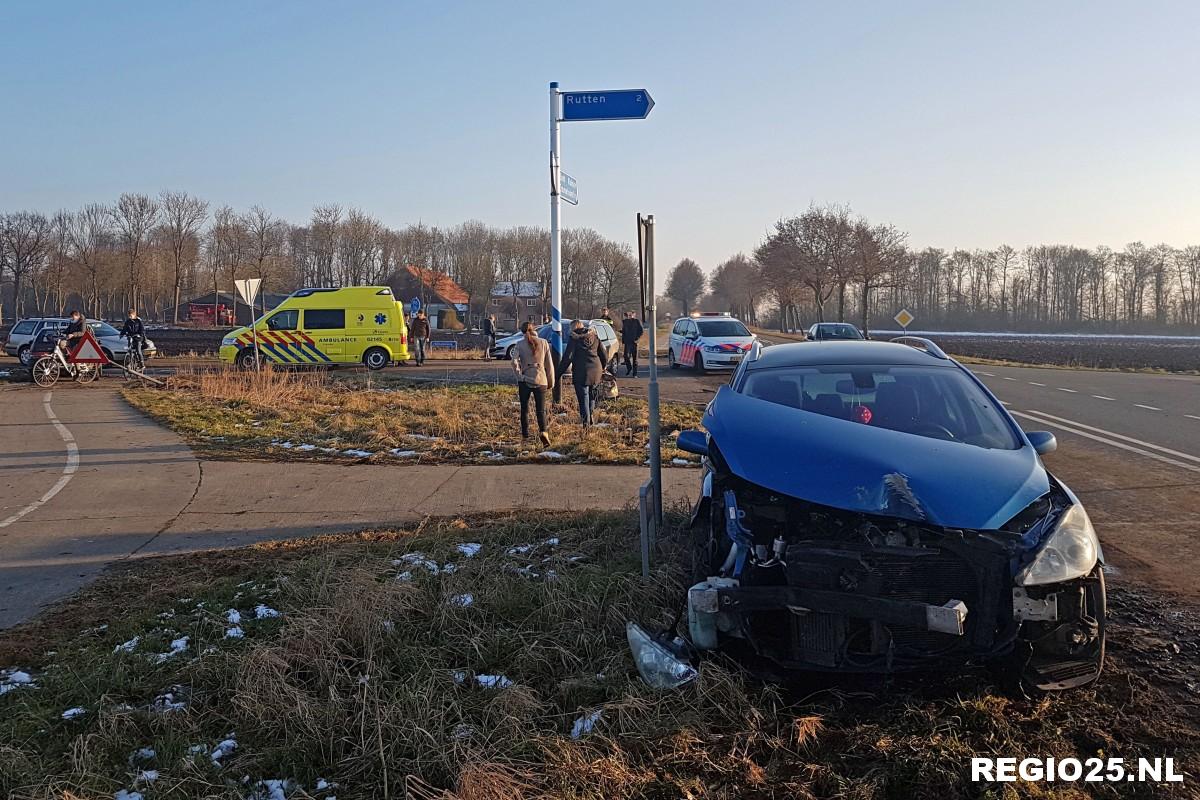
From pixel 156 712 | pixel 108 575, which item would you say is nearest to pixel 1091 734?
pixel 156 712

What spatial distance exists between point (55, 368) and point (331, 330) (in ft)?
23.7

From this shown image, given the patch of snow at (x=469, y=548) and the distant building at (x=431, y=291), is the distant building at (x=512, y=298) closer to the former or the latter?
the distant building at (x=431, y=291)

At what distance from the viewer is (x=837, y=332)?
92.6 ft

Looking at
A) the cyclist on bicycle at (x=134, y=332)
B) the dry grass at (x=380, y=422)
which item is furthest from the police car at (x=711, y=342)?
the cyclist on bicycle at (x=134, y=332)

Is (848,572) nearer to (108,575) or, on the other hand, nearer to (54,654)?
(54,654)

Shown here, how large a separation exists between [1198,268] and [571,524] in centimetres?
10473

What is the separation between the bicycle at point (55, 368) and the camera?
19.3 meters

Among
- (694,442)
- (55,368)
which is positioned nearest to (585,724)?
(694,442)

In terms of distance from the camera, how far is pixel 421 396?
1634 centimetres

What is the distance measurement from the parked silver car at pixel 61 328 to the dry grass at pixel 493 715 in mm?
25320

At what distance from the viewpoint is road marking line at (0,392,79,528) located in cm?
791

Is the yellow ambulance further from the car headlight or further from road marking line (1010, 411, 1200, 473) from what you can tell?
the car headlight

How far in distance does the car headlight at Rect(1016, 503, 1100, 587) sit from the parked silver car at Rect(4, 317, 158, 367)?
91.8ft

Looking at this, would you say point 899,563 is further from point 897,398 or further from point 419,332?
point 419,332
